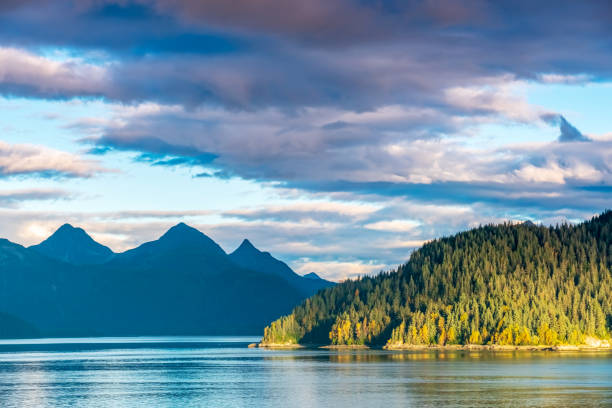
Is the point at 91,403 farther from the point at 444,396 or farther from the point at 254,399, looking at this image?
the point at 444,396

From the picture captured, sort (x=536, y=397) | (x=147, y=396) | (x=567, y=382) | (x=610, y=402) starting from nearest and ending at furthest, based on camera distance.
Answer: (x=610, y=402) < (x=536, y=397) < (x=147, y=396) < (x=567, y=382)

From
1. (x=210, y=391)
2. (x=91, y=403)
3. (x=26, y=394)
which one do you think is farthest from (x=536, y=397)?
(x=26, y=394)

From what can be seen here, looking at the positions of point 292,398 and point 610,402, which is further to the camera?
point 292,398

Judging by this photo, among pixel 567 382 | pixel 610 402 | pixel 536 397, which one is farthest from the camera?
pixel 567 382

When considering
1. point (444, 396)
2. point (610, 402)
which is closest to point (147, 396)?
point (444, 396)

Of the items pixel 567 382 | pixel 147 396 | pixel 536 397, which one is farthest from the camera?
pixel 567 382

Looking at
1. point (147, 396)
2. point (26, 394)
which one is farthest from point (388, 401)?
point (26, 394)

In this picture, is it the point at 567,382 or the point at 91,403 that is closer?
the point at 91,403

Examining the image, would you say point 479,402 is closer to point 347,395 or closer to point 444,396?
point 444,396

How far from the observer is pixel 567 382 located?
626 ft

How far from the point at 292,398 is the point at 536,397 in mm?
44967

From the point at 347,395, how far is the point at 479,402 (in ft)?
93.0

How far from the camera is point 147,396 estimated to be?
6998 inches

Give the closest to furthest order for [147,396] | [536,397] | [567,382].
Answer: [536,397] < [147,396] < [567,382]
